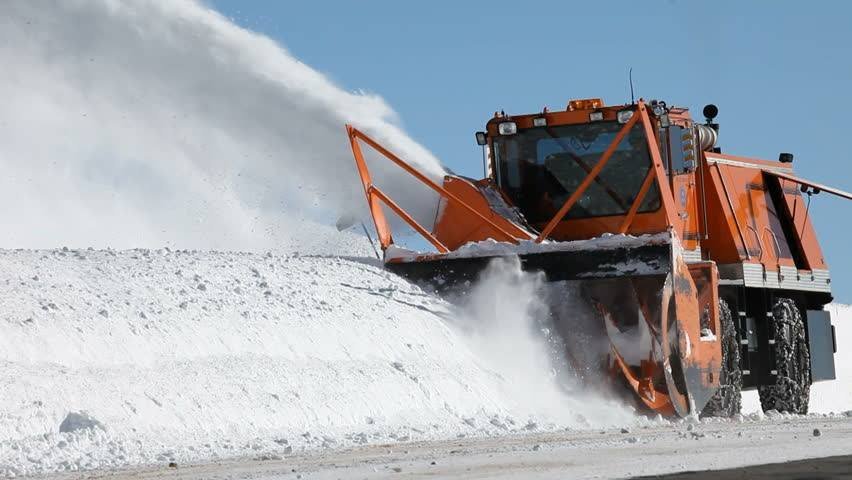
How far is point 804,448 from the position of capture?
1123 centimetres

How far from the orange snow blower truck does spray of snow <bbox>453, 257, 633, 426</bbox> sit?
0.53 feet

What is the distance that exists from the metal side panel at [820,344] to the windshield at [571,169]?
4239mm

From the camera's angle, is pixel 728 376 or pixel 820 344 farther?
pixel 820 344

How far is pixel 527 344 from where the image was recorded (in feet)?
51.0

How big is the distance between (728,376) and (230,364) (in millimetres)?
6432

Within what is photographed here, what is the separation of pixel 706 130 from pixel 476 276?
4.06 meters

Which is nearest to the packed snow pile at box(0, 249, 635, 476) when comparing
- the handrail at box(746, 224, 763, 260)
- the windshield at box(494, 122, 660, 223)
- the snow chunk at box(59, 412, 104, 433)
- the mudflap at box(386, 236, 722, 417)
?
the snow chunk at box(59, 412, 104, 433)

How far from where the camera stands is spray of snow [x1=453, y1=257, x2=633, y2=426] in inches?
586

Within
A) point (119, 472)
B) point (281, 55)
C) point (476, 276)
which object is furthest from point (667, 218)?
point (119, 472)

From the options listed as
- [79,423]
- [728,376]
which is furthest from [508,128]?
[79,423]

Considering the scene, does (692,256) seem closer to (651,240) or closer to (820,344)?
(651,240)

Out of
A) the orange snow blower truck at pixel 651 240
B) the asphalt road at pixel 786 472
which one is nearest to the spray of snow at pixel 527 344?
the orange snow blower truck at pixel 651 240

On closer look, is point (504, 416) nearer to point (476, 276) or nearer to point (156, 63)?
point (476, 276)

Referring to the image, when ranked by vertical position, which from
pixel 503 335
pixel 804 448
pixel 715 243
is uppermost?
pixel 715 243
